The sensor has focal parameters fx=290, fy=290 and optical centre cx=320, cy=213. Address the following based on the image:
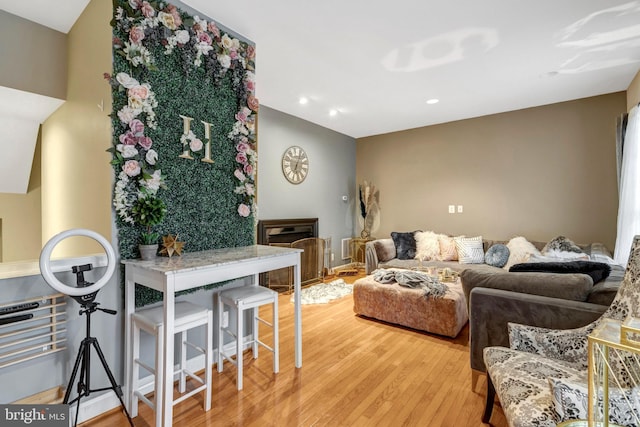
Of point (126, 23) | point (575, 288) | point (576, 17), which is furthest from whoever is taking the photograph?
point (576, 17)

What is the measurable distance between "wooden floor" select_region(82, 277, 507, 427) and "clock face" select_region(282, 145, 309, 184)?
2.60 metres

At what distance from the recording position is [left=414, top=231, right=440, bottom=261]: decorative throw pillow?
15.3 feet

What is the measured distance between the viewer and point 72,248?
2398 millimetres

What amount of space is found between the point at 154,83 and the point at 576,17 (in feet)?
10.5

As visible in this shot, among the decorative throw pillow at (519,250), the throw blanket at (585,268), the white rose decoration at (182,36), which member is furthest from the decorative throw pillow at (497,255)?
the white rose decoration at (182,36)

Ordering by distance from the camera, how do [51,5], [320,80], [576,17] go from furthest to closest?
[320,80] < [576,17] < [51,5]

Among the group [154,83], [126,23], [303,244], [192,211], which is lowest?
[303,244]

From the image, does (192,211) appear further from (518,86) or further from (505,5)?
(518,86)

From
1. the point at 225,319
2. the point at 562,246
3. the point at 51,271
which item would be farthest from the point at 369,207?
the point at 51,271

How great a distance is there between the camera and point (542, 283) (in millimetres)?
1789

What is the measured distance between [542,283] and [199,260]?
2.13 meters

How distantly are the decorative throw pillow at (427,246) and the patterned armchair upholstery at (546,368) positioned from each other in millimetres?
3082

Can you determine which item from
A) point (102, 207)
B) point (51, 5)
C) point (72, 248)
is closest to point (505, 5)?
point (102, 207)

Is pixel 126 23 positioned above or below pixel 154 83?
above
